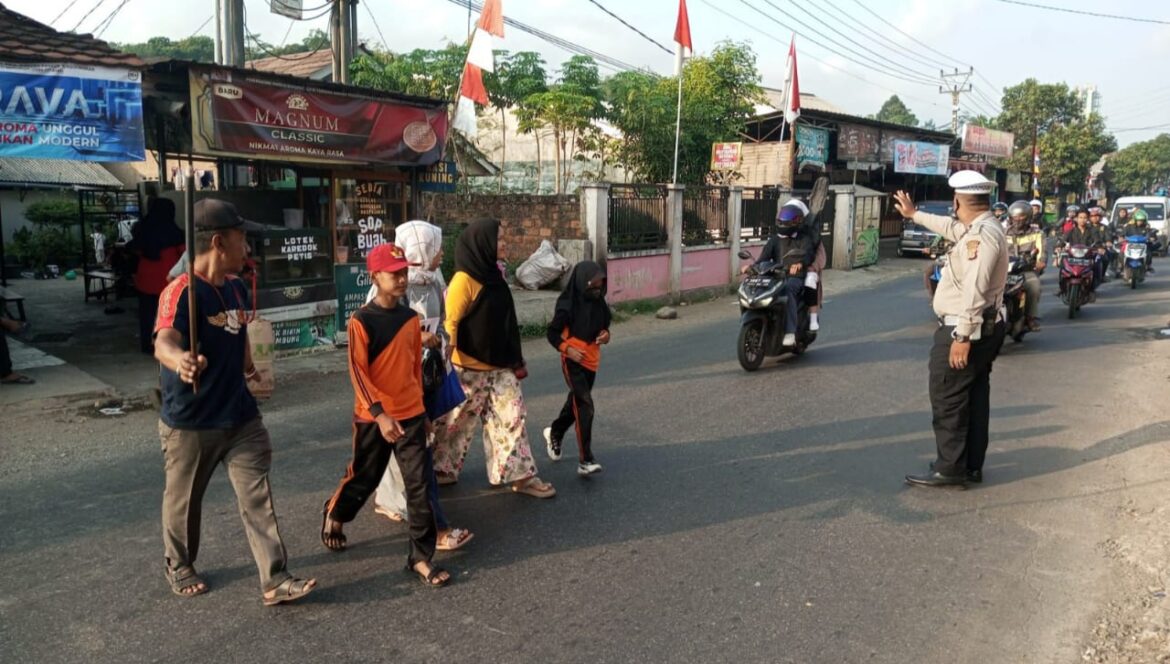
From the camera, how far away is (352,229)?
1015 cm

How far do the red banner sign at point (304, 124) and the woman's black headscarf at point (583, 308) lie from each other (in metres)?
4.78

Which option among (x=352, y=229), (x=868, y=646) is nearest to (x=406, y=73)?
(x=352, y=229)

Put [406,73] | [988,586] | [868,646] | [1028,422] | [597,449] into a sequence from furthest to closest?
1. [406,73]
2. [1028,422]
3. [597,449]
4. [988,586]
5. [868,646]

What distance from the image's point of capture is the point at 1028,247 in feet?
34.9

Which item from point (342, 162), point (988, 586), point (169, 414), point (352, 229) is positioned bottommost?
point (988, 586)

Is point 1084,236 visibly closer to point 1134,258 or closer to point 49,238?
point 1134,258

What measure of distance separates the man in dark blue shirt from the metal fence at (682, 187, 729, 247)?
12.4 m

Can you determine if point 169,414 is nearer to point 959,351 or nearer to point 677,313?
point 959,351

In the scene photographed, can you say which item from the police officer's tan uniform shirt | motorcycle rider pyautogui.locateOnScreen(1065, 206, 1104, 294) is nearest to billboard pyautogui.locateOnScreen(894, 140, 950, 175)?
motorcycle rider pyautogui.locateOnScreen(1065, 206, 1104, 294)

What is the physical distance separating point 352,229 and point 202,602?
7.18m

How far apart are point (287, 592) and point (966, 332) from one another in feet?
12.6

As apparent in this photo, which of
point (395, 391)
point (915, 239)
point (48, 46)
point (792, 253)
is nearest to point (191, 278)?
point (395, 391)

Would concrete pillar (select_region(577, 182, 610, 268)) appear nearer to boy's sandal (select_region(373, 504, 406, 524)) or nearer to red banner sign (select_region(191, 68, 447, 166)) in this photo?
red banner sign (select_region(191, 68, 447, 166))

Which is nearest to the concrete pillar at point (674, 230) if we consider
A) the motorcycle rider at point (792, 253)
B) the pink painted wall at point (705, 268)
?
the pink painted wall at point (705, 268)
